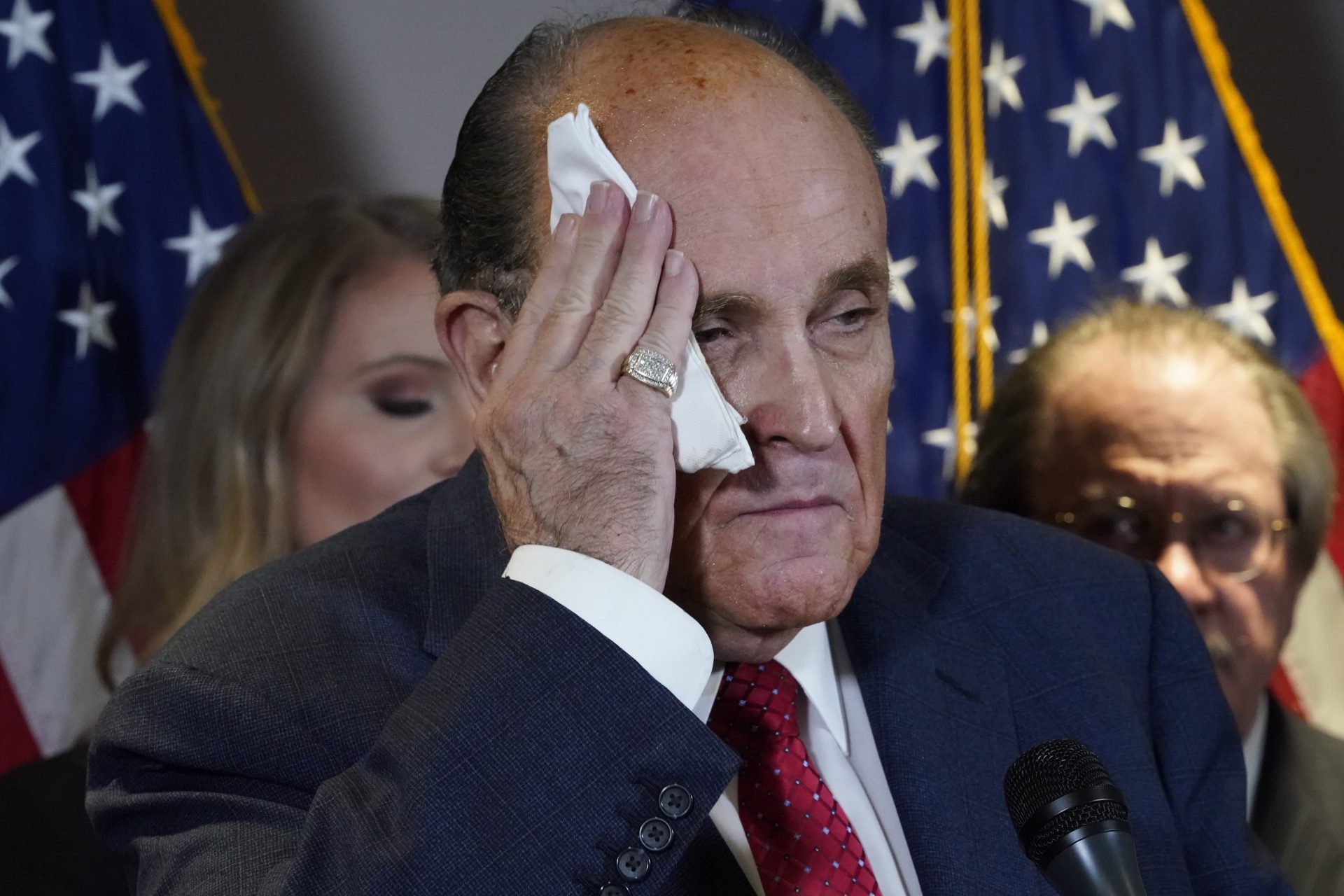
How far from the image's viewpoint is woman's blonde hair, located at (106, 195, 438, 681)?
2943 mm

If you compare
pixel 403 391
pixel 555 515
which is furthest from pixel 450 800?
pixel 403 391

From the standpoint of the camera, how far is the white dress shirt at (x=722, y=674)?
1.39 meters

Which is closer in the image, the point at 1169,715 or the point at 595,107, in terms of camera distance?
the point at 595,107

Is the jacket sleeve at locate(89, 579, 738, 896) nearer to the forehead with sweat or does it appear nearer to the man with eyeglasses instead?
the forehead with sweat

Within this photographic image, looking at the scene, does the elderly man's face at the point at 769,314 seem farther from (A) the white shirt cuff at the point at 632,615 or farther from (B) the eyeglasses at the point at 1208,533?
(B) the eyeglasses at the point at 1208,533

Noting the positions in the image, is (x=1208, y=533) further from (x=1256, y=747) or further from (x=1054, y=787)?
(x=1054, y=787)

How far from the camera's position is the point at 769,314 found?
150 cm

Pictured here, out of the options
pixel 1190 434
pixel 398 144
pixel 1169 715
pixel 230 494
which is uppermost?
pixel 398 144

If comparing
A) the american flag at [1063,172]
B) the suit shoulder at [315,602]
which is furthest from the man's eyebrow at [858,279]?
the american flag at [1063,172]

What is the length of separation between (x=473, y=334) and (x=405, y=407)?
127 cm

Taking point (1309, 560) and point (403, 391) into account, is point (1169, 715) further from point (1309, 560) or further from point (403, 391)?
point (403, 391)

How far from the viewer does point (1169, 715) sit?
2.01m

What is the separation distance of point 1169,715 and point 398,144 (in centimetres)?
228

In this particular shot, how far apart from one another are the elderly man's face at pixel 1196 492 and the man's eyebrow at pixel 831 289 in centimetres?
155
